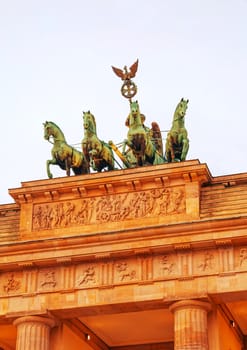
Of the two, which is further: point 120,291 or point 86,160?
point 86,160

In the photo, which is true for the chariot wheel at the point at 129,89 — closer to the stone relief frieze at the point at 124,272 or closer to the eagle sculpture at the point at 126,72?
the eagle sculpture at the point at 126,72

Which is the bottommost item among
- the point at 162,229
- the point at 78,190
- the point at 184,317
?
the point at 184,317

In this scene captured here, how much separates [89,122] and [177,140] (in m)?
3.28

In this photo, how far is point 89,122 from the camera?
32750 mm

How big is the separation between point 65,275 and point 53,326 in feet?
5.96

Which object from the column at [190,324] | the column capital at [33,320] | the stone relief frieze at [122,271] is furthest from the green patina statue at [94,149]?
the column at [190,324]

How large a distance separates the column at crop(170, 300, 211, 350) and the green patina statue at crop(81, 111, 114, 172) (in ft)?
20.2

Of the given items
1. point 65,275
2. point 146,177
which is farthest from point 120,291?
point 146,177

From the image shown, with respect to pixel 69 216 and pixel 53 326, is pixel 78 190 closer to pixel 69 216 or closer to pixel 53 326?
pixel 69 216

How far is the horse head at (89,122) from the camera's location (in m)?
32.7

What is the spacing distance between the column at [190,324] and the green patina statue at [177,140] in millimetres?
5472

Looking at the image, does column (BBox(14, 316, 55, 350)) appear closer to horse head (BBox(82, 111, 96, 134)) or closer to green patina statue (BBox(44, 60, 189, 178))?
green patina statue (BBox(44, 60, 189, 178))

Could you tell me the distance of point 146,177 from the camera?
3055 cm

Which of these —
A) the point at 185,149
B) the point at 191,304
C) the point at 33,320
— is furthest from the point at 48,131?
the point at 191,304
